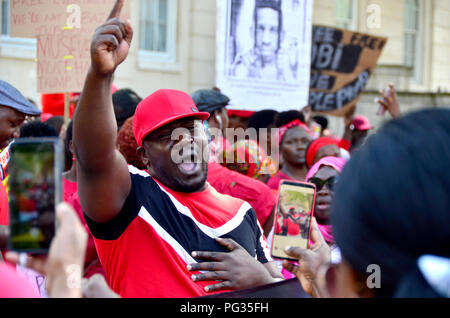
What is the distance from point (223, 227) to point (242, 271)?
10.3 inches

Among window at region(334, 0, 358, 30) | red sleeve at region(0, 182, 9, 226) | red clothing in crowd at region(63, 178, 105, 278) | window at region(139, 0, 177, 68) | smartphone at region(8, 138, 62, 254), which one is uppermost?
window at region(334, 0, 358, 30)

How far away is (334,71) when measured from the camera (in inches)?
349

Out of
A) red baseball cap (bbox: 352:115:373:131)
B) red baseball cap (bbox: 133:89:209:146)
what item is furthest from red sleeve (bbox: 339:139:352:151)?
red baseball cap (bbox: 133:89:209:146)

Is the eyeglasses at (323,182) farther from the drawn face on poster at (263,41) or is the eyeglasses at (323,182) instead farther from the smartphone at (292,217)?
the drawn face on poster at (263,41)

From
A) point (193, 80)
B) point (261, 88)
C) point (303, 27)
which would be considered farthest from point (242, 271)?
point (193, 80)

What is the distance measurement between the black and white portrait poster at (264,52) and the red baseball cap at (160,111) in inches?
166

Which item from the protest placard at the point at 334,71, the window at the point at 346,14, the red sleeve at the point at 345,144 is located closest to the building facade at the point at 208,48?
the window at the point at 346,14

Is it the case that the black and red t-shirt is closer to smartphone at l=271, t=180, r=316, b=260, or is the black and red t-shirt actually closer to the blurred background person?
smartphone at l=271, t=180, r=316, b=260

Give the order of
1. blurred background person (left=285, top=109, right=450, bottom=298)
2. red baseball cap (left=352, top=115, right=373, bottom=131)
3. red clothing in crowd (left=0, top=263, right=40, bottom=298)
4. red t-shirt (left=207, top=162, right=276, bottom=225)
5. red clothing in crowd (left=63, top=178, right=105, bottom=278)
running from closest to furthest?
1. blurred background person (left=285, top=109, right=450, bottom=298)
2. red clothing in crowd (left=0, top=263, right=40, bottom=298)
3. red clothing in crowd (left=63, top=178, right=105, bottom=278)
4. red t-shirt (left=207, top=162, right=276, bottom=225)
5. red baseball cap (left=352, top=115, right=373, bottom=131)

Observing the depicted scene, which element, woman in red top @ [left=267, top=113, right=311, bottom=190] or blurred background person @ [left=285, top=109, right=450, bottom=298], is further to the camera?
woman in red top @ [left=267, top=113, right=311, bottom=190]

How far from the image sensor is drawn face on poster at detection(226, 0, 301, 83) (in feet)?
22.5

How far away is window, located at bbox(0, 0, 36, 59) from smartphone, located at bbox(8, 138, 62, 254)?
8.48m

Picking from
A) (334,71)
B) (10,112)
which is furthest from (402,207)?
(334,71)

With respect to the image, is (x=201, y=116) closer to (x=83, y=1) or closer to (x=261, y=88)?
(x=83, y=1)
